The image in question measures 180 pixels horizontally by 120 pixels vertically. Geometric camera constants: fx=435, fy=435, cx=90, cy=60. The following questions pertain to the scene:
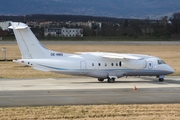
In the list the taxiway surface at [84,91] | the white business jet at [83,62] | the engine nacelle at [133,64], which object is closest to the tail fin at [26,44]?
the white business jet at [83,62]

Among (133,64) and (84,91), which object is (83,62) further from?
(84,91)

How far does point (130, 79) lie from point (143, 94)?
33.5 ft

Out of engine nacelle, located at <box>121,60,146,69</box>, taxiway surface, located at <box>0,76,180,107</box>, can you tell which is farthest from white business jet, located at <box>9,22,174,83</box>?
taxiway surface, located at <box>0,76,180,107</box>

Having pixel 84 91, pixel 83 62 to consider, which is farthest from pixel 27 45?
pixel 84 91

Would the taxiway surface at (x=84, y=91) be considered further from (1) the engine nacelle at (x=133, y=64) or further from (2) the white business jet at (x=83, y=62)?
(1) the engine nacelle at (x=133, y=64)

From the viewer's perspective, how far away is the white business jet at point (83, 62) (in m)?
32.8

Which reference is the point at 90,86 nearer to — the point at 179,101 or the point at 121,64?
the point at 121,64

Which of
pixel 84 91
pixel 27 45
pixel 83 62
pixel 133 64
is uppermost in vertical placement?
pixel 27 45

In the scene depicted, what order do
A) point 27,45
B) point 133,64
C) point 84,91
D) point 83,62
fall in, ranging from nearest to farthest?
point 84,91 < point 27,45 < point 83,62 < point 133,64

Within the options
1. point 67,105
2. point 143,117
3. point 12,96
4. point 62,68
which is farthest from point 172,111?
point 62,68

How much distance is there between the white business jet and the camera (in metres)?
32.8

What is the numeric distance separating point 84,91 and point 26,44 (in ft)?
23.9

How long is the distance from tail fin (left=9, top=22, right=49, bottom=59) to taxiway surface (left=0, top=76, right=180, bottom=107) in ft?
7.21

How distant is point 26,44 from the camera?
33062mm
